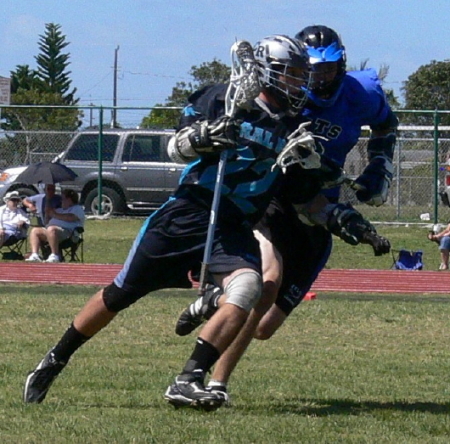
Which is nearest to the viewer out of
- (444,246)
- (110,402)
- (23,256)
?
(110,402)

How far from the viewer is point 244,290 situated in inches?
210

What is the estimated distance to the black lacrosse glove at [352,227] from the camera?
5809mm

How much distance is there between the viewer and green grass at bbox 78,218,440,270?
1648cm

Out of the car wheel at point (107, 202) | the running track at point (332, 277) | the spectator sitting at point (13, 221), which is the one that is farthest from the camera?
the car wheel at point (107, 202)

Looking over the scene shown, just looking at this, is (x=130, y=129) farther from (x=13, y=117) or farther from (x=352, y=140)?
(x=352, y=140)

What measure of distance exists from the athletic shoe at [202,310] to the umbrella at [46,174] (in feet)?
36.6

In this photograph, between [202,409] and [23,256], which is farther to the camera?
[23,256]

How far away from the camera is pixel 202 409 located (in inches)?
213

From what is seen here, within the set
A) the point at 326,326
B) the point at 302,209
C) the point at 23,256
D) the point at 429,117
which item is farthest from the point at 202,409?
the point at 429,117

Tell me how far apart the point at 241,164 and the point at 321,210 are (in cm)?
70

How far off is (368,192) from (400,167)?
1535 centimetres

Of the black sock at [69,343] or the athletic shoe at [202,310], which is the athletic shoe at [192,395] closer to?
the athletic shoe at [202,310]

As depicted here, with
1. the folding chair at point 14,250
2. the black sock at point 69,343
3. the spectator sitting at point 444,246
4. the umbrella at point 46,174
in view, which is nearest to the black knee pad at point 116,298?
the black sock at point 69,343

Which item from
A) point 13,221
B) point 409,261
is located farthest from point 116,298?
point 13,221
